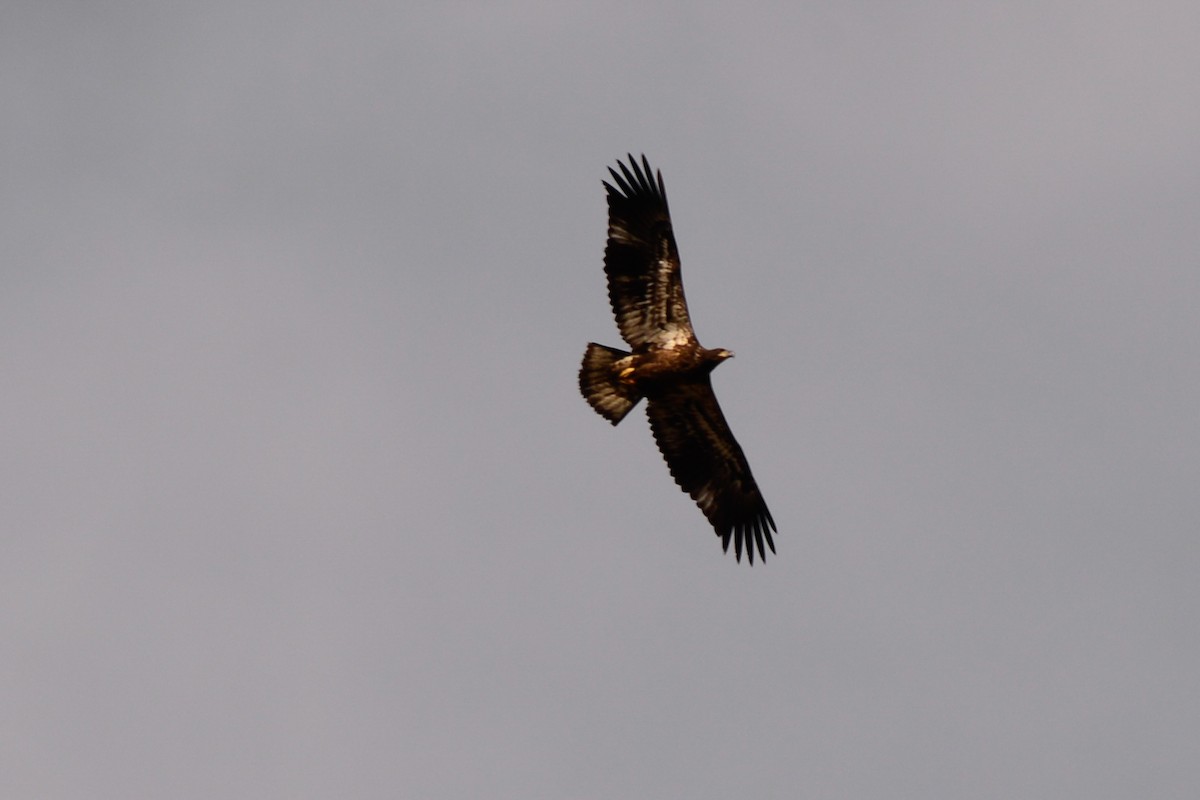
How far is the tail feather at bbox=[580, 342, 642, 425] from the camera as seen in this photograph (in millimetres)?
29422

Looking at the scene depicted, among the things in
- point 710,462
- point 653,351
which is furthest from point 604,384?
point 710,462

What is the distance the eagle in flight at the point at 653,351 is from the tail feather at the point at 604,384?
0.05 ft

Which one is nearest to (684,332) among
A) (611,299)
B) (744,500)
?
(611,299)

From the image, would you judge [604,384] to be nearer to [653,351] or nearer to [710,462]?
[653,351]

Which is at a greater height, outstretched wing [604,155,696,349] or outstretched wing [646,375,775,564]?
outstretched wing [604,155,696,349]

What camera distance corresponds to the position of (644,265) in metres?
28.9

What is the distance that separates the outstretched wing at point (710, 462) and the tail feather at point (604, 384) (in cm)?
68

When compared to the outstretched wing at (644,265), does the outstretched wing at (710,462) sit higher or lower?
lower

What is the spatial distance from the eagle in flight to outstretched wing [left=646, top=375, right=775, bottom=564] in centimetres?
1

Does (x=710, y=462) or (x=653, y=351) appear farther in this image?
(x=710, y=462)

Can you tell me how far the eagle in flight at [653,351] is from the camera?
94.7ft

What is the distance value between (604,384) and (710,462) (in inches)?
90.0

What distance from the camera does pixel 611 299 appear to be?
2919 centimetres

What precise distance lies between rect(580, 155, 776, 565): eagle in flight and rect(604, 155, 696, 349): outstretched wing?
0.01m
